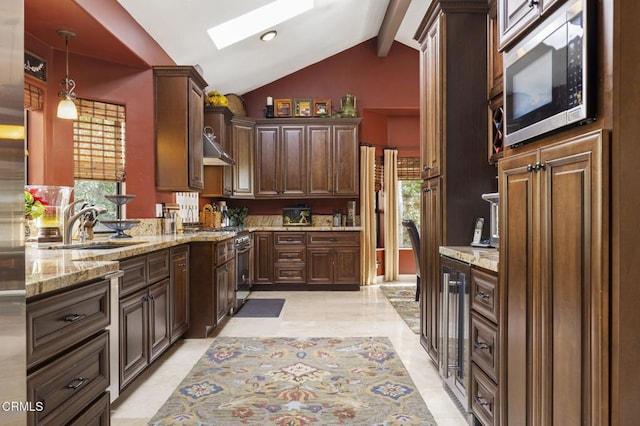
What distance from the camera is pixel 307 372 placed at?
2.93m

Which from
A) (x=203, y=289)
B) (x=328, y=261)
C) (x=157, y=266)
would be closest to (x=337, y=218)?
(x=328, y=261)

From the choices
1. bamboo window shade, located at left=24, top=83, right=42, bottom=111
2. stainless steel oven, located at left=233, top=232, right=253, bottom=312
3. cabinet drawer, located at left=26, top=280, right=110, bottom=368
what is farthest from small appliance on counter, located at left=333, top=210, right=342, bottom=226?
cabinet drawer, located at left=26, top=280, right=110, bottom=368

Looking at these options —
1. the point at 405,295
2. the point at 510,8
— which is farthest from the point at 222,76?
the point at 510,8

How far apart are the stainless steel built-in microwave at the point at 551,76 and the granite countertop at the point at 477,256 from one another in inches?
21.3

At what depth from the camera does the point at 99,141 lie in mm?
3830

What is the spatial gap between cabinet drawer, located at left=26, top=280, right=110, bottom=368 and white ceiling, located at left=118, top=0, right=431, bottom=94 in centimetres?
276

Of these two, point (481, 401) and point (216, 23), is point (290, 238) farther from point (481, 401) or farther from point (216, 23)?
point (481, 401)

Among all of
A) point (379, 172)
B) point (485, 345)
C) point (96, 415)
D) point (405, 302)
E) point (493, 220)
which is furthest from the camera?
point (379, 172)

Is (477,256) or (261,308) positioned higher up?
(477,256)

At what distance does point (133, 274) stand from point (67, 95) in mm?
1507

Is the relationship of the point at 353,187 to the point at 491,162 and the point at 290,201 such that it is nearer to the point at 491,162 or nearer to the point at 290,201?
the point at 290,201

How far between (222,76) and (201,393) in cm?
427

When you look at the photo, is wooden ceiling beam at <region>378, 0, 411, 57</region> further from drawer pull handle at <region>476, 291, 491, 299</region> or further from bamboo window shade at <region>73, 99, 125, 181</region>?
drawer pull handle at <region>476, 291, 491, 299</region>

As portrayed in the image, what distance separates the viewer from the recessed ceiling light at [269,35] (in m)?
4.99
